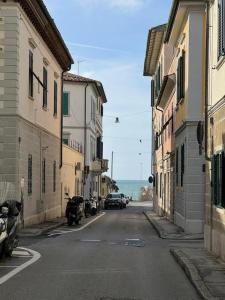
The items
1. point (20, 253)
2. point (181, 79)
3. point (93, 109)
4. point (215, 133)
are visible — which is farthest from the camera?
point (93, 109)

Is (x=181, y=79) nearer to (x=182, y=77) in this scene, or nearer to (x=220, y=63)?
(x=182, y=77)

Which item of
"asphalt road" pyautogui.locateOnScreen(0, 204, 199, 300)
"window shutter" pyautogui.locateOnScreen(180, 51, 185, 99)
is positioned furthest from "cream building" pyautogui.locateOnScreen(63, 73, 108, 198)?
"asphalt road" pyautogui.locateOnScreen(0, 204, 199, 300)

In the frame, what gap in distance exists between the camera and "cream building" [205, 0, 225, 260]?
43.2 feet

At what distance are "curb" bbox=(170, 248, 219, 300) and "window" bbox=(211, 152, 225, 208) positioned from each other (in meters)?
1.40

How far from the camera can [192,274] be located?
10.9 meters

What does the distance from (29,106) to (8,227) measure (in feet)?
38.6

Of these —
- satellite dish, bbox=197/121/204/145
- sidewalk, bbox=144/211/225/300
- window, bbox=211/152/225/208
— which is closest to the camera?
sidewalk, bbox=144/211/225/300

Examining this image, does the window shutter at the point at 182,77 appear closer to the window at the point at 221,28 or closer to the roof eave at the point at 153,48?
the window at the point at 221,28

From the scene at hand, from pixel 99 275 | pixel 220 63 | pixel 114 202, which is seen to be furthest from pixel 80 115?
pixel 99 275

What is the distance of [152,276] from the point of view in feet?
37.2

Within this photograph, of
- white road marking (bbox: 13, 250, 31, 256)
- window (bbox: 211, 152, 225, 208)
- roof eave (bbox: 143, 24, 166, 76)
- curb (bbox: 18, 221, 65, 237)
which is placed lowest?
white road marking (bbox: 13, 250, 31, 256)

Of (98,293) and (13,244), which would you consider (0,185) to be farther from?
(98,293)

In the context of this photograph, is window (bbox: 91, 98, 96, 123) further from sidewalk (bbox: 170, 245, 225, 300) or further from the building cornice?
sidewalk (bbox: 170, 245, 225, 300)

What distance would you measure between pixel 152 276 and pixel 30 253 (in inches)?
185
